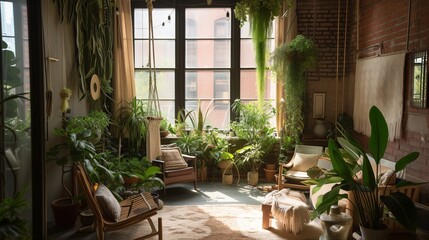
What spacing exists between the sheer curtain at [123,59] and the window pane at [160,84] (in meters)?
0.36

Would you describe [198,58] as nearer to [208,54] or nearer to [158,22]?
[208,54]

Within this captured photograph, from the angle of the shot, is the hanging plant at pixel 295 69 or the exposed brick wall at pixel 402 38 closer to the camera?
the exposed brick wall at pixel 402 38

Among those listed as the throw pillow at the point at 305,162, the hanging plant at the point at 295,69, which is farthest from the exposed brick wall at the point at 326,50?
the throw pillow at the point at 305,162

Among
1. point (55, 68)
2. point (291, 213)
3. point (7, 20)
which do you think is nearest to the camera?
point (7, 20)

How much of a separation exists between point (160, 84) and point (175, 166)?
1900 mm

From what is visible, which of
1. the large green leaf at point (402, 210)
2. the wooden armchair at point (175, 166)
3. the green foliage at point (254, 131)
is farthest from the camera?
the green foliage at point (254, 131)

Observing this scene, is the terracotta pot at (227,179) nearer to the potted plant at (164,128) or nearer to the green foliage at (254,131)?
the green foliage at (254,131)

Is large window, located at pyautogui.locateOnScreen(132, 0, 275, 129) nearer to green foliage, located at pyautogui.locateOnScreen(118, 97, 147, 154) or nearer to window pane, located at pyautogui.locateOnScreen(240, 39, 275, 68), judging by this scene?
window pane, located at pyautogui.locateOnScreen(240, 39, 275, 68)

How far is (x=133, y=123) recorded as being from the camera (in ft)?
20.6

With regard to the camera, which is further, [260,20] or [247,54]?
[247,54]

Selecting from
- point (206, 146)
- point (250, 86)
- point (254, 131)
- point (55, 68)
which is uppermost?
point (55, 68)

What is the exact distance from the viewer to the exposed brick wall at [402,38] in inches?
165

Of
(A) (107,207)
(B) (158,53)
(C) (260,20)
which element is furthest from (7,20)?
(B) (158,53)

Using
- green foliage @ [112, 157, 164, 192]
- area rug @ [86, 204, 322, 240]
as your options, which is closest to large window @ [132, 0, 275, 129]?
green foliage @ [112, 157, 164, 192]
